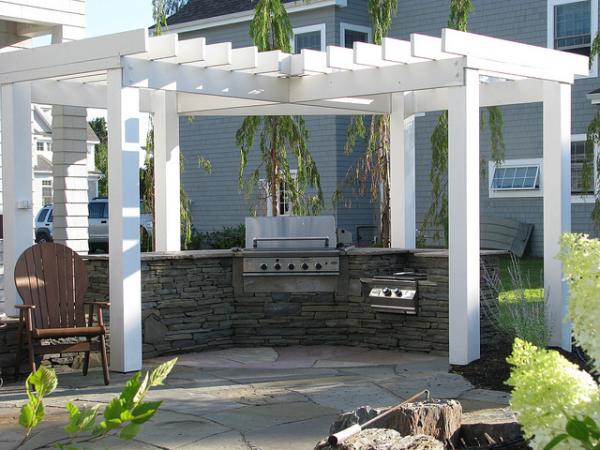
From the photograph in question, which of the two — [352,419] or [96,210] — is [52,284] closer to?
[352,419]

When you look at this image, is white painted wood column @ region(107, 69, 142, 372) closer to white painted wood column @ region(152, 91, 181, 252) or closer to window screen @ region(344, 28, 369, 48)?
white painted wood column @ region(152, 91, 181, 252)

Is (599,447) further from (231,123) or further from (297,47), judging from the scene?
(231,123)

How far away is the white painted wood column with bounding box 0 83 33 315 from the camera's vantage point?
7836 mm

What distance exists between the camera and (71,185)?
9.17 m

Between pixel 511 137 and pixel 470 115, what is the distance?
10.6 m

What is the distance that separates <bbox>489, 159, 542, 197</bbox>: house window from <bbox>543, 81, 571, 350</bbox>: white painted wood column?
8.91m

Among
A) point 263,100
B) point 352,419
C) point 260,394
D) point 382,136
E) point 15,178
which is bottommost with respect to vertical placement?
point 260,394

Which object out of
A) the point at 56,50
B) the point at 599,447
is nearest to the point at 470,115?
the point at 56,50

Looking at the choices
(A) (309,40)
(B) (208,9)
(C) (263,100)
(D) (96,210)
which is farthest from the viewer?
(D) (96,210)

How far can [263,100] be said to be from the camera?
8.73m

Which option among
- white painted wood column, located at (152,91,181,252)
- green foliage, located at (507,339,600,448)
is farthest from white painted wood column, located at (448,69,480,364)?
green foliage, located at (507,339,600,448)

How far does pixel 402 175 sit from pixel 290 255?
187 centimetres

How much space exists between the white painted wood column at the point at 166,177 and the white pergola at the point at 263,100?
0.04 ft

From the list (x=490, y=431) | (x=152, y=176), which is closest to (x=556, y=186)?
(x=490, y=431)
